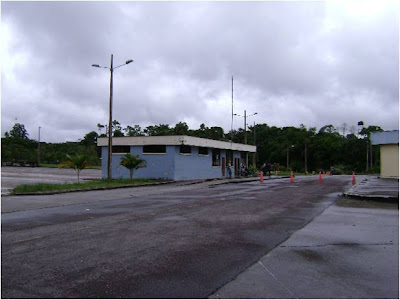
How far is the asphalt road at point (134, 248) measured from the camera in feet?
16.4

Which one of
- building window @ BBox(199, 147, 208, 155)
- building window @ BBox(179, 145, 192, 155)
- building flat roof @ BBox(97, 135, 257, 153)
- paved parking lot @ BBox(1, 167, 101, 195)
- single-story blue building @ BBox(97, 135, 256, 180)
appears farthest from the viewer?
building window @ BBox(199, 147, 208, 155)

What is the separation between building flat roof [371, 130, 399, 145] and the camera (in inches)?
1405

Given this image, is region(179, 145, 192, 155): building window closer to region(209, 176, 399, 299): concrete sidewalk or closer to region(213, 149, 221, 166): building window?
region(213, 149, 221, 166): building window

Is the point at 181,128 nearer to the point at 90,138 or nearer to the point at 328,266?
the point at 90,138

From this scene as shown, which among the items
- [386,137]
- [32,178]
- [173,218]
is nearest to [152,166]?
[32,178]

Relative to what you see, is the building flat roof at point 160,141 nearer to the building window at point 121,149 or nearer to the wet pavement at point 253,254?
the building window at point 121,149

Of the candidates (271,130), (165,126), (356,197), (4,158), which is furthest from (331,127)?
(356,197)

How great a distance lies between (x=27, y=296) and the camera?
182 inches

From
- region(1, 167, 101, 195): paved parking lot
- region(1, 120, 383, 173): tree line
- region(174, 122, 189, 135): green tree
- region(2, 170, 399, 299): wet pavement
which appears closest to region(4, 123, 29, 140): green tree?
region(1, 120, 383, 173): tree line

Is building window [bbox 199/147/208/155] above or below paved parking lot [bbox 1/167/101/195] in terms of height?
above

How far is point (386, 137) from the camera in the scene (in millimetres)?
36375

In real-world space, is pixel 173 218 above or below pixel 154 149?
below

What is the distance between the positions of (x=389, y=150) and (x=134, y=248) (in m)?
35.4

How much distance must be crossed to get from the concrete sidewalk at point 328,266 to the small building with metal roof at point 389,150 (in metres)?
29.0
